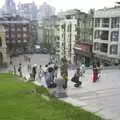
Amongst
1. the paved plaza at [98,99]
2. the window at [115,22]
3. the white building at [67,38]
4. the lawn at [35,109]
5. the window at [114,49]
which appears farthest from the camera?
the white building at [67,38]

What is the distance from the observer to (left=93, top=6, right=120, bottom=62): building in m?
63.6

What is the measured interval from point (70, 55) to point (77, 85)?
66.4m

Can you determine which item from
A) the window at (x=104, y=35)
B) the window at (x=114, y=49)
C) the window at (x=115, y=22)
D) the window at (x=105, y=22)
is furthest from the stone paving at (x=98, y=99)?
the window at (x=105, y=22)

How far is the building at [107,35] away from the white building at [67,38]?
17.3m

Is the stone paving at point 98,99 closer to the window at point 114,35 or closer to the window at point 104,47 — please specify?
the window at point 114,35

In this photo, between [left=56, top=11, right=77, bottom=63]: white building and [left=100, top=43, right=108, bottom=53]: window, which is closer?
[left=100, top=43, right=108, bottom=53]: window

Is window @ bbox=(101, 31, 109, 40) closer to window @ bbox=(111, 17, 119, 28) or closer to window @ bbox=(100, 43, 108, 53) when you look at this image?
window @ bbox=(100, 43, 108, 53)

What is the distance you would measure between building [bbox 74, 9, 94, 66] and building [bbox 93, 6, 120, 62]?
12.6 feet

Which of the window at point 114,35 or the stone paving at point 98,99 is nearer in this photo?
the stone paving at point 98,99

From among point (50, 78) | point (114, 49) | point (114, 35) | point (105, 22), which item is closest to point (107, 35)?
point (114, 35)

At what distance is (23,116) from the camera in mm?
15484

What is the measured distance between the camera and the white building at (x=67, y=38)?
89938 millimetres

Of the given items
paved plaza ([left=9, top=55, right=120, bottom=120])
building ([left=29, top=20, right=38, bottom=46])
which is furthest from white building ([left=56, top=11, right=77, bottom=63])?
paved plaza ([left=9, top=55, right=120, bottom=120])

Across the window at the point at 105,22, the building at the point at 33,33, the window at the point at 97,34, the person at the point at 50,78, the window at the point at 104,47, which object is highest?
the window at the point at 105,22
